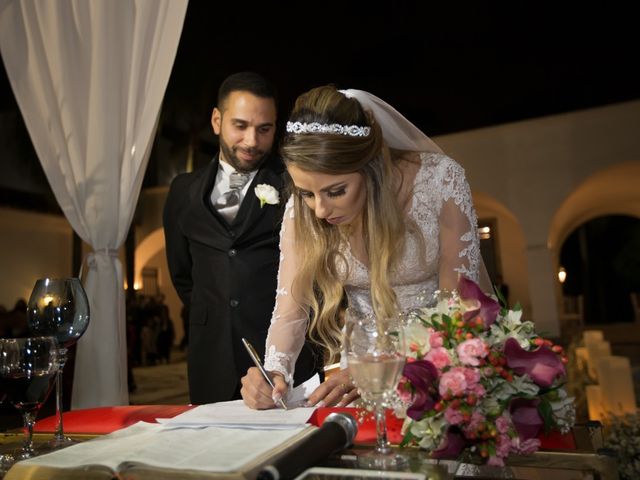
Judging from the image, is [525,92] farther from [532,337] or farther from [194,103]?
[532,337]

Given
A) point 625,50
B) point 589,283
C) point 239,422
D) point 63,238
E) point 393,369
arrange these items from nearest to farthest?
point 393,369 → point 239,422 → point 625,50 → point 63,238 → point 589,283

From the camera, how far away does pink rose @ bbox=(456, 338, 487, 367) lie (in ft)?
3.34

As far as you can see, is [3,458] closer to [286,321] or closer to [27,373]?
[27,373]

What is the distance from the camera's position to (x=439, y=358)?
105cm

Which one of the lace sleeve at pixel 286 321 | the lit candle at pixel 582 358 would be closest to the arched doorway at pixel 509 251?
the lit candle at pixel 582 358

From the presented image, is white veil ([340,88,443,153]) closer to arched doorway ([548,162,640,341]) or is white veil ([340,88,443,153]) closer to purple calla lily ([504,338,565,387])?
purple calla lily ([504,338,565,387])

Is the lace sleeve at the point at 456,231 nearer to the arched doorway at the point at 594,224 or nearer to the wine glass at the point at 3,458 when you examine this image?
the wine glass at the point at 3,458

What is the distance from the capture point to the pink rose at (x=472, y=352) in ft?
3.34

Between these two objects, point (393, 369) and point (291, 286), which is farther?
point (291, 286)

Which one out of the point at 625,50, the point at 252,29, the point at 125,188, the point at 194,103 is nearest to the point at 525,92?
the point at 625,50

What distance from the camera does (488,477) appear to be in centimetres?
95

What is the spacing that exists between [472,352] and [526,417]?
17 cm

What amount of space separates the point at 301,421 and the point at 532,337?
0.49 metres

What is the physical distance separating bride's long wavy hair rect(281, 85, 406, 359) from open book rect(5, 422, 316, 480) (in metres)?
0.84
